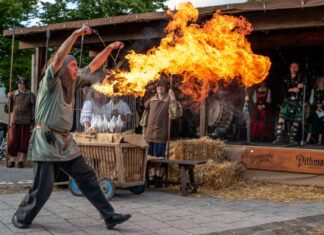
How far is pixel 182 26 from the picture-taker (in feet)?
29.9

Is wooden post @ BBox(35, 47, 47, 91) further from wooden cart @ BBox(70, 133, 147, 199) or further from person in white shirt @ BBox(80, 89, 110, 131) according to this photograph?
wooden cart @ BBox(70, 133, 147, 199)

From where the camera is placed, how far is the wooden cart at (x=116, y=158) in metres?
7.49

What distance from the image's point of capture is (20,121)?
1127 cm

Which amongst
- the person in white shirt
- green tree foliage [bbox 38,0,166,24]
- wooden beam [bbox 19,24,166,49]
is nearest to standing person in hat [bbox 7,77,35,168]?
wooden beam [bbox 19,24,166,49]

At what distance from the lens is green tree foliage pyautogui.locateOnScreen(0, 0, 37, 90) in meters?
20.7

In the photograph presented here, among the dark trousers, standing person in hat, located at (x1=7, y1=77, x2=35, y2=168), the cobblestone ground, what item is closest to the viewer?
the dark trousers

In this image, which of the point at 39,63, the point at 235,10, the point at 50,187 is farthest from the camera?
the point at 39,63

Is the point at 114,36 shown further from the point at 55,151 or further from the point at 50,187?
the point at 50,187

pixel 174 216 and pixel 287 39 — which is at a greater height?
pixel 287 39

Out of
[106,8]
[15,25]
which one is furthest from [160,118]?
[15,25]

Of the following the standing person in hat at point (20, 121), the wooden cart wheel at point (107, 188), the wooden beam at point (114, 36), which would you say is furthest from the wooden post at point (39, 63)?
the wooden cart wheel at point (107, 188)

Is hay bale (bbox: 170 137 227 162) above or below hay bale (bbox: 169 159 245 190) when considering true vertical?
above

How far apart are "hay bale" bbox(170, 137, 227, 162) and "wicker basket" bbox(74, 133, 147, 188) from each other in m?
1.97

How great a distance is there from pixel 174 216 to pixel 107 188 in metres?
1.48
